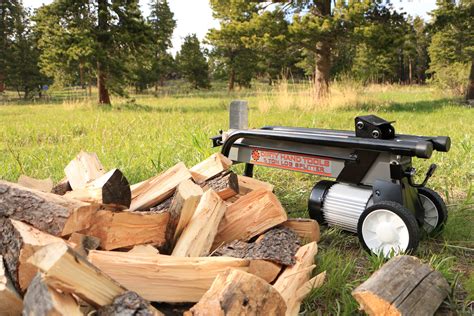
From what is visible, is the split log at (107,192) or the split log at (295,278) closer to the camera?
the split log at (295,278)

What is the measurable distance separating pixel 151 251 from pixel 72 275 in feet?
2.09

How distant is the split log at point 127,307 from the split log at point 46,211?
0.59 meters

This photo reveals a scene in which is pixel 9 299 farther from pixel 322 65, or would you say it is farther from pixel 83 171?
pixel 322 65

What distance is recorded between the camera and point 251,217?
2.26 m

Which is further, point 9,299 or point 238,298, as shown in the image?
point 9,299

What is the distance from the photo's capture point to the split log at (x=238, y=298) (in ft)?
4.55

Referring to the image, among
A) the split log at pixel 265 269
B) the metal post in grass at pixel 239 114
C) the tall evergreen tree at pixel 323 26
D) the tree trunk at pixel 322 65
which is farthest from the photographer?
the tree trunk at pixel 322 65

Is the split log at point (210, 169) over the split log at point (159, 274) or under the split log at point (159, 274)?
over

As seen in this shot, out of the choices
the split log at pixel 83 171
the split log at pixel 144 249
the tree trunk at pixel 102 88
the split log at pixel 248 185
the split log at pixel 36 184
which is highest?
the tree trunk at pixel 102 88

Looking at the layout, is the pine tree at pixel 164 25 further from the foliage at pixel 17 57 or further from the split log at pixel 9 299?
the split log at pixel 9 299

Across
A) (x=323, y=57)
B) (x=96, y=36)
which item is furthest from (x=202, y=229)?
(x=96, y=36)

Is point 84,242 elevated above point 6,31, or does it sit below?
below

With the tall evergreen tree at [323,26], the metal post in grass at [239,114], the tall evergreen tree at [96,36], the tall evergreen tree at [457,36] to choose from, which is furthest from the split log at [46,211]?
the tall evergreen tree at [457,36]

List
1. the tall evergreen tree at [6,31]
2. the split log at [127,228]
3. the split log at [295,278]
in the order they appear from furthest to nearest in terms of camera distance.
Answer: the tall evergreen tree at [6,31]
the split log at [127,228]
the split log at [295,278]
